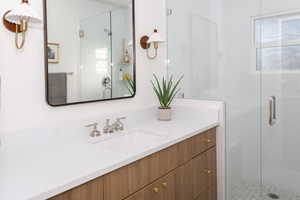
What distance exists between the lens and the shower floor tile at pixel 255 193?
7.30 ft

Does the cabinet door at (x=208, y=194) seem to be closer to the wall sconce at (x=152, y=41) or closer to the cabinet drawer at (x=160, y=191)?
the cabinet drawer at (x=160, y=191)

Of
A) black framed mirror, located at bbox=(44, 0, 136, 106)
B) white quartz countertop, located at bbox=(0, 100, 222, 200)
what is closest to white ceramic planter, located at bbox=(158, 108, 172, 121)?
white quartz countertop, located at bbox=(0, 100, 222, 200)

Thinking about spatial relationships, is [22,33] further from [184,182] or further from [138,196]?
[184,182]

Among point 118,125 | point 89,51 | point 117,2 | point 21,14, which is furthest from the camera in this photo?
point 117,2

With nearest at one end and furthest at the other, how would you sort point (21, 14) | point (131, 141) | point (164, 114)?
point (21, 14), point (131, 141), point (164, 114)

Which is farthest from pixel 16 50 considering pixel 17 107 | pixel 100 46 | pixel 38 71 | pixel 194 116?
pixel 194 116

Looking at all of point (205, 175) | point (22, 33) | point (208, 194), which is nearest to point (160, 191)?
point (205, 175)

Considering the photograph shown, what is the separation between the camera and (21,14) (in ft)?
3.84

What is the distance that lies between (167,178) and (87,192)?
2.01ft

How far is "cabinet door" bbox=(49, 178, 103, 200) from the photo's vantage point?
2.98 ft

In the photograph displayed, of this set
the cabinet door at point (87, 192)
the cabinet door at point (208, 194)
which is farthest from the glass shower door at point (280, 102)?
the cabinet door at point (87, 192)

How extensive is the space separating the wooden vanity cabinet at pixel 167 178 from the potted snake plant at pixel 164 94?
43 centimetres

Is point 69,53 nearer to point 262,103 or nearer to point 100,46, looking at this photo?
point 100,46

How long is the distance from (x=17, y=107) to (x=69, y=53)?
1.55 feet
